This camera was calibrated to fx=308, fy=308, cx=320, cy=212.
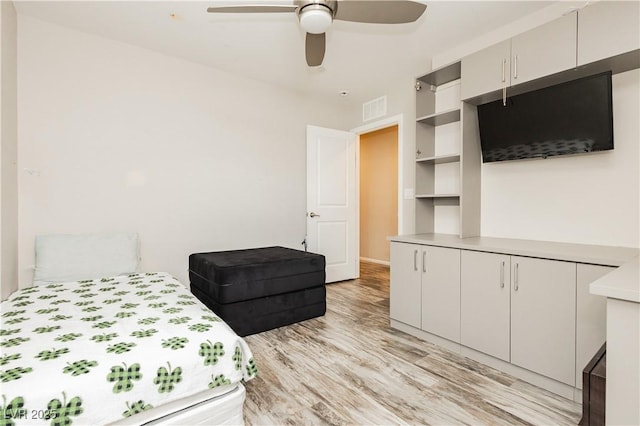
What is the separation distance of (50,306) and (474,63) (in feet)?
11.1

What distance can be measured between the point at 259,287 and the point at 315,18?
2.04m

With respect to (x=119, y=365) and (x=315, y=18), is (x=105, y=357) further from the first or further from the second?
(x=315, y=18)

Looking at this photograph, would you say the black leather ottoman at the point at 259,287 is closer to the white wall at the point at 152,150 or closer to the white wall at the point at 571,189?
the white wall at the point at 152,150

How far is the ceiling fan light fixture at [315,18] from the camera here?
177 centimetres

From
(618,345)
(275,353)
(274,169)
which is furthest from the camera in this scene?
(274,169)

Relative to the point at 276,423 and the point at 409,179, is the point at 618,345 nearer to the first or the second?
the point at 276,423

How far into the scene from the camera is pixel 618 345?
103 cm

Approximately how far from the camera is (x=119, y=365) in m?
1.16

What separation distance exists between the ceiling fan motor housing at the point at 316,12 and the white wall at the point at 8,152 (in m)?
2.02

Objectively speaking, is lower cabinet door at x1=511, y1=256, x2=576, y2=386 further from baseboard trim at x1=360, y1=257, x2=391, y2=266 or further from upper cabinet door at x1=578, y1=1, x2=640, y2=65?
baseboard trim at x1=360, y1=257, x2=391, y2=266

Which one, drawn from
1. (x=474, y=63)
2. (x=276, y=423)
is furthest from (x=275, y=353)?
(x=474, y=63)

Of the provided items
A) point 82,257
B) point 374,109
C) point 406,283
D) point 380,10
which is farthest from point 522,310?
point 82,257

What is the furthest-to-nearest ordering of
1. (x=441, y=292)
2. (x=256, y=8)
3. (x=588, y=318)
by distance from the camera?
(x=441, y=292) → (x=256, y=8) → (x=588, y=318)

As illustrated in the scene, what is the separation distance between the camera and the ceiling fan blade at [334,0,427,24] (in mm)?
1787
